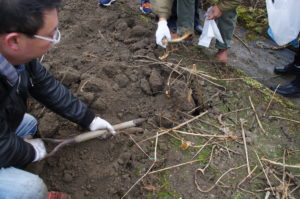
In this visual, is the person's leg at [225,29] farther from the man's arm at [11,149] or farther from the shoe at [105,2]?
the man's arm at [11,149]

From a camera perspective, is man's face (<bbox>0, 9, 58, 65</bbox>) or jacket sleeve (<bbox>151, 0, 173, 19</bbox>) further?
jacket sleeve (<bbox>151, 0, 173, 19</bbox>)

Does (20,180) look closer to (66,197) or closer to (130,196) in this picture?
(66,197)

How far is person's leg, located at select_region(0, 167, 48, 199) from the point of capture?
5.12ft

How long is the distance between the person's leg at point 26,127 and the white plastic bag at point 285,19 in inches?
93.0

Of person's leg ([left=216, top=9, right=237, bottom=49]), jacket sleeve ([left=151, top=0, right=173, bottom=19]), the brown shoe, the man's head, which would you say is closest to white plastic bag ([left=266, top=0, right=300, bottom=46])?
person's leg ([left=216, top=9, right=237, bottom=49])

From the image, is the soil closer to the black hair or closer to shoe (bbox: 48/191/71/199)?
shoe (bbox: 48/191/71/199)

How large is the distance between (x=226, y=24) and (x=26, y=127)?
2115 mm

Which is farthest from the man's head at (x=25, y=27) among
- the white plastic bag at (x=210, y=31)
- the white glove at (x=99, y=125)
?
the white plastic bag at (x=210, y=31)

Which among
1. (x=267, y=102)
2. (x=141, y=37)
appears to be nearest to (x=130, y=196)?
(x=267, y=102)

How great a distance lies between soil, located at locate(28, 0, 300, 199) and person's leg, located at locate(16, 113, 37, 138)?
89 mm

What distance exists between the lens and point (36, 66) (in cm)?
182

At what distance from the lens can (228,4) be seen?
2.68m

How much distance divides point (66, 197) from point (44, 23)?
3.53 feet

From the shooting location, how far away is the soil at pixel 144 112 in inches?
A: 78.0
